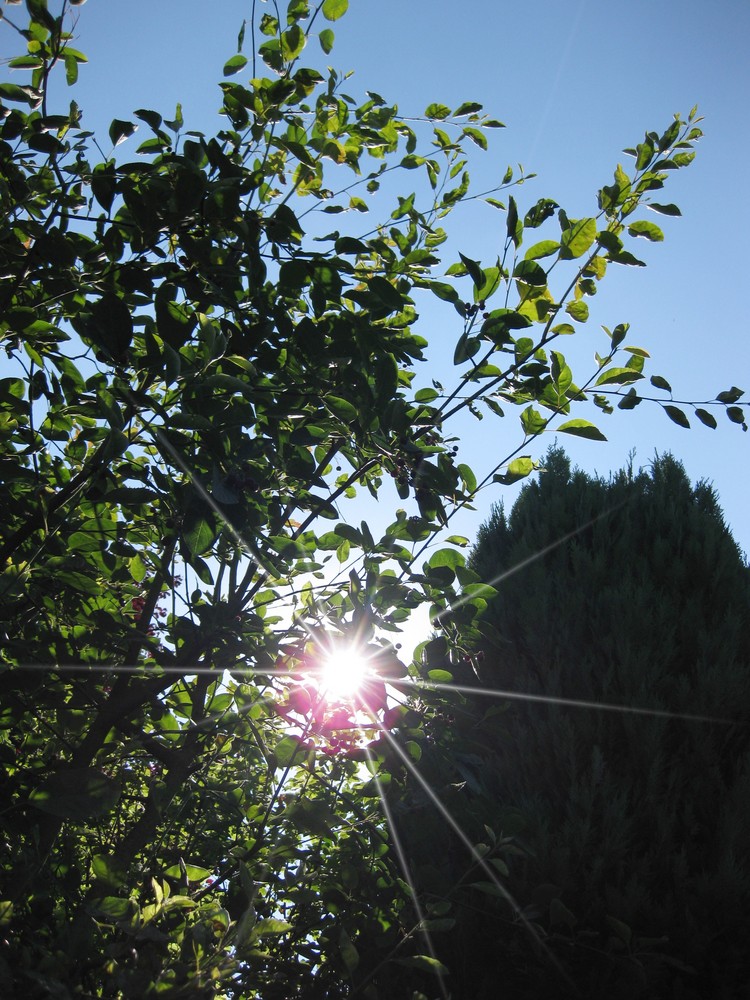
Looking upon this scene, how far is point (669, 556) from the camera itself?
3.90 m

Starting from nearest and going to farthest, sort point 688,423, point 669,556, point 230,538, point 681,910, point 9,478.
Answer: point 9,478 → point 688,423 → point 230,538 → point 681,910 → point 669,556

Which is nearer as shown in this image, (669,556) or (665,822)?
(665,822)

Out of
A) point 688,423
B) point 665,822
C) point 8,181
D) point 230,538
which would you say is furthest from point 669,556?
point 8,181

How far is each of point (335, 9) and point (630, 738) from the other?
3043mm

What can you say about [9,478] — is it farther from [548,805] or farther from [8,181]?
[548,805]

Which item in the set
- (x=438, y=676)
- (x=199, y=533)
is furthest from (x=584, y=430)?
(x=199, y=533)

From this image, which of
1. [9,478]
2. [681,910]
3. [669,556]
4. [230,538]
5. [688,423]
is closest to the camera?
[9,478]

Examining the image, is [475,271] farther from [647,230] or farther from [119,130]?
[119,130]

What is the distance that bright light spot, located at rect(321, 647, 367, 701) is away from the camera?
175 cm

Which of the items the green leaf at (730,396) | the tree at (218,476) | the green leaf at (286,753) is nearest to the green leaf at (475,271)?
the tree at (218,476)

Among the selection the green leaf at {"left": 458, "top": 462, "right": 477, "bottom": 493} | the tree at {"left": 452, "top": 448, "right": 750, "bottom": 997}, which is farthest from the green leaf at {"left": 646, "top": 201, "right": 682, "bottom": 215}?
the tree at {"left": 452, "top": 448, "right": 750, "bottom": 997}

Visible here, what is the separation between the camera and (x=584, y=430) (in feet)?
6.16

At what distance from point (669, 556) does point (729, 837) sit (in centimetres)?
153

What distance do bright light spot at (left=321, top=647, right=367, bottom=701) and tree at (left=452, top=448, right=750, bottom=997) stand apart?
71 centimetres
